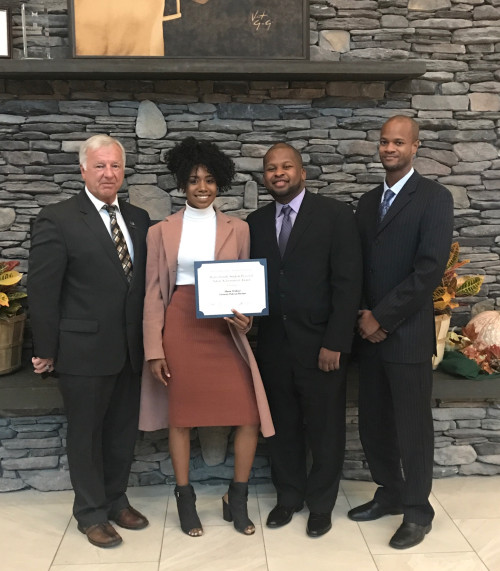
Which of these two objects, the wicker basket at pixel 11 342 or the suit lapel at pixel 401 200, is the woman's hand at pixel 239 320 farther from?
the wicker basket at pixel 11 342

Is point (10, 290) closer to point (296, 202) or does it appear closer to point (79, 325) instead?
point (79, 325)

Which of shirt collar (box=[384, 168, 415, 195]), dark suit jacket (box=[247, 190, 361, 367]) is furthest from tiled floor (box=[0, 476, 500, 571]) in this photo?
shirt collar (box=[384, 168, 415, 195])

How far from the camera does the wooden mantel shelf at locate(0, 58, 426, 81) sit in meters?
2.89

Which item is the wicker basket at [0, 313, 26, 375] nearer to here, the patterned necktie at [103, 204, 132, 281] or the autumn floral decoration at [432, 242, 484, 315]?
the patterned necktie at [103, 204, 132, 281]

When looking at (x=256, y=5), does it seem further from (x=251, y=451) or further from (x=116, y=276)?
(x=251, y=451)

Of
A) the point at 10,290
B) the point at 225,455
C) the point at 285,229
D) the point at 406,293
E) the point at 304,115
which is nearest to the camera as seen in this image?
the point at 406,293

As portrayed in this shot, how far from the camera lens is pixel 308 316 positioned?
253cm

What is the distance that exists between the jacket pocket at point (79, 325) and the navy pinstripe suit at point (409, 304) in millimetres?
1045

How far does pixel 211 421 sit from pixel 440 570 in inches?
39.1

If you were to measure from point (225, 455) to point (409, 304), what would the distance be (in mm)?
1255

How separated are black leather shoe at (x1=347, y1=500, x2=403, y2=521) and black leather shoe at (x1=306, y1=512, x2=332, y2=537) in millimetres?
135

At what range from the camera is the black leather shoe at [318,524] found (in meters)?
2.59

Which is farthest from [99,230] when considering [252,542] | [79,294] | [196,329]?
[252,542]

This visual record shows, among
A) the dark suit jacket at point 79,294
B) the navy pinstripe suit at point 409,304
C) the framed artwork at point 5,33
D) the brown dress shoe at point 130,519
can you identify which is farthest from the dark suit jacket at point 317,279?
the framed artwork at point 5,33
